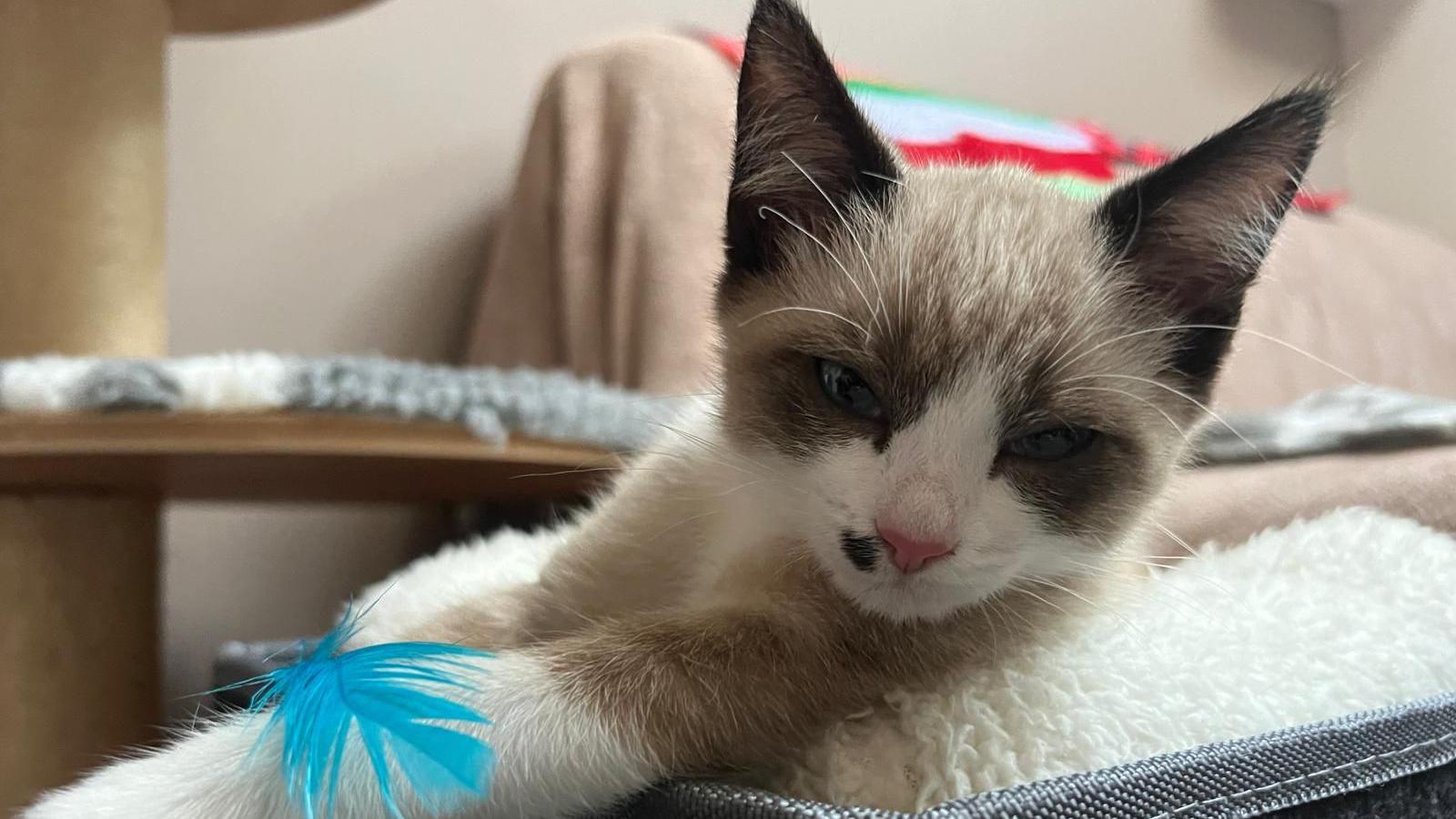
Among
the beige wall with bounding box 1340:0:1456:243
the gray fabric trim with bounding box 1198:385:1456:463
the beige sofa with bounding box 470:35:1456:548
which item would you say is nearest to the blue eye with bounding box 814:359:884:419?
the gray fabric trim with bounding box 1198:385:1456:463

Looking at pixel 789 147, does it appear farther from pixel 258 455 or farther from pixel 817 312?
pixel 258 455

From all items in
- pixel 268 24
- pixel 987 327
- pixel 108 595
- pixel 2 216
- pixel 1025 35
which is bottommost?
pixel 108 595

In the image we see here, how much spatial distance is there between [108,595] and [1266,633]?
1.21m

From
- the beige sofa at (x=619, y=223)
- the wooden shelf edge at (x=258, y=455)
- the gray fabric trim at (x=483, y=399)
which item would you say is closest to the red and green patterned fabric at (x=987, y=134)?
the beige sofa at (x=619, y=223)

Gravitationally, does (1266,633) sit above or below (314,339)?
above

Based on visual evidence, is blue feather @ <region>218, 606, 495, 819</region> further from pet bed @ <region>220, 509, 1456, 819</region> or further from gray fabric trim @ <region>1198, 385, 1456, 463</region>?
gray fabric trim @ <region>1198, 385, 1456, 463</region>

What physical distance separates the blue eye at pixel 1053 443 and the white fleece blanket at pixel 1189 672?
0.13m

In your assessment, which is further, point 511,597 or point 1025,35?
point 1025,35

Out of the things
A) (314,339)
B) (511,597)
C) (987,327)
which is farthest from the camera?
(314,339)

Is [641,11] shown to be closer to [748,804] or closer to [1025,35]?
[1025,35]

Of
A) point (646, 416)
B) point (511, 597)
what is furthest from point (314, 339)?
point (511, 597)

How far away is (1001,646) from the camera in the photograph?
0.68 m

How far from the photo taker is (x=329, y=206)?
1.81 meters

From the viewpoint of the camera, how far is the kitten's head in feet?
2.02
